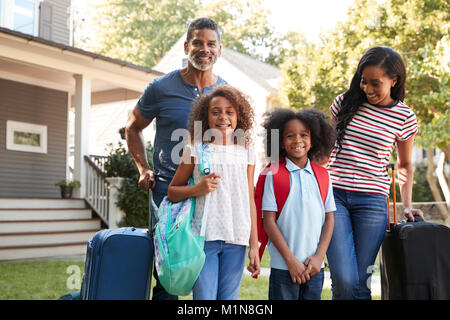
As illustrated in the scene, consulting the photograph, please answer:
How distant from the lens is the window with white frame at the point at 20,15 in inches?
426

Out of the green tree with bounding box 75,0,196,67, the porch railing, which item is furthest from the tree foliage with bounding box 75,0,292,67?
the porch railing

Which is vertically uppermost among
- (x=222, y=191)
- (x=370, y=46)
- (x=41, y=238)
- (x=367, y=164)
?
(x=370, y=46)

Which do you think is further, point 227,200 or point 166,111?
point 166,111

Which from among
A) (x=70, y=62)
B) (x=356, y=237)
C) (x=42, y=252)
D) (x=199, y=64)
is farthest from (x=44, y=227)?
(x=356, y=237)

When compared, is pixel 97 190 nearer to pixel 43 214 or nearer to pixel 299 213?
pixel 43 214

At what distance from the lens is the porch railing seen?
30.2 ft

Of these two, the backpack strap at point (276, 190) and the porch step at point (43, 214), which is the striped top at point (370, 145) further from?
the porch step at point (43, 214)

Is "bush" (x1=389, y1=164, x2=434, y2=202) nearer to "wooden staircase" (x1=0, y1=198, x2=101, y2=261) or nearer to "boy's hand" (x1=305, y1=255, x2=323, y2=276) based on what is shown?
"wooden staircase" (x1=0, y1=198, x2=101, y2=261)

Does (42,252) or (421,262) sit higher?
(421,262)

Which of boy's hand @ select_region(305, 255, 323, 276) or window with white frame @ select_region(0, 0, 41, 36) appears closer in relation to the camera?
boy's hand @ select_region(305, 255, 323, 276)

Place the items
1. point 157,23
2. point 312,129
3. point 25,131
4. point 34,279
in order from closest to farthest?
point 312,129 → point 34,279 → point 25,131 → point 157,23

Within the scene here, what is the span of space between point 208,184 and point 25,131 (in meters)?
9.51

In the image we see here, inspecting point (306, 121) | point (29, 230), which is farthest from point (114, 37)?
point (306, 121)

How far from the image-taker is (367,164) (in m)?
2.71
